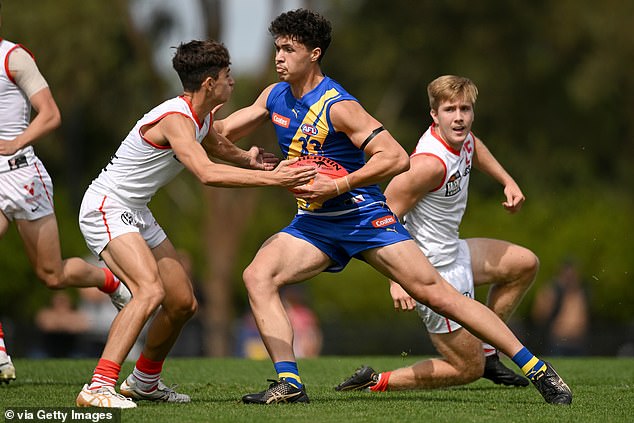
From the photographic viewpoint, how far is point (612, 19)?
89.6 ft

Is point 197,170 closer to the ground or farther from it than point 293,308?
farther from it

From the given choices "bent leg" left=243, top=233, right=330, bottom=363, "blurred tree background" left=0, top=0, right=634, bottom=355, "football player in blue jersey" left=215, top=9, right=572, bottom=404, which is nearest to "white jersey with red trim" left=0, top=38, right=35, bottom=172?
"football player in blue jersey" left=215, top=9, right=572, bottom=404

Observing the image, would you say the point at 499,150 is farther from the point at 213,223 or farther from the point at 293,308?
the point at 293,308

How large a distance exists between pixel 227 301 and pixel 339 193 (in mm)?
17254

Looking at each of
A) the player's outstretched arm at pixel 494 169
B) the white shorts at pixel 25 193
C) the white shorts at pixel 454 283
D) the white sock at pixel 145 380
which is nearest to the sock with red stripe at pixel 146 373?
the white sock at pixel 145 380

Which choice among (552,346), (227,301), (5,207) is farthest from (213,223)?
(5,207)

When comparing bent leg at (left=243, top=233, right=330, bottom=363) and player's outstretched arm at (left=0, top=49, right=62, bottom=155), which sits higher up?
player's outstretched arm at (left=0, top=49, right=62, bottom=155)

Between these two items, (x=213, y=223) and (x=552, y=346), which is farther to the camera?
(x=213, y=223)

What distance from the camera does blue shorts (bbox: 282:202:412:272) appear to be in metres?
7.21

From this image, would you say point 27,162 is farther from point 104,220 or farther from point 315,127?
point 315,127

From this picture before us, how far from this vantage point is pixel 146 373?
24.2 feet

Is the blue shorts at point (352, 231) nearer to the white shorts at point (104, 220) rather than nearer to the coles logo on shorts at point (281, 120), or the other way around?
the coles logo on shorts at point (281, 120)

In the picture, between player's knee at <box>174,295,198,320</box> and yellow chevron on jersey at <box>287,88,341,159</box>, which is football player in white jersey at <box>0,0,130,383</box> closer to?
player's knee at <box>174,295,198,320</box>

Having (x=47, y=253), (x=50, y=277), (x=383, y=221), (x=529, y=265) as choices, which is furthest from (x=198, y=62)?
(x=529, y=265)
